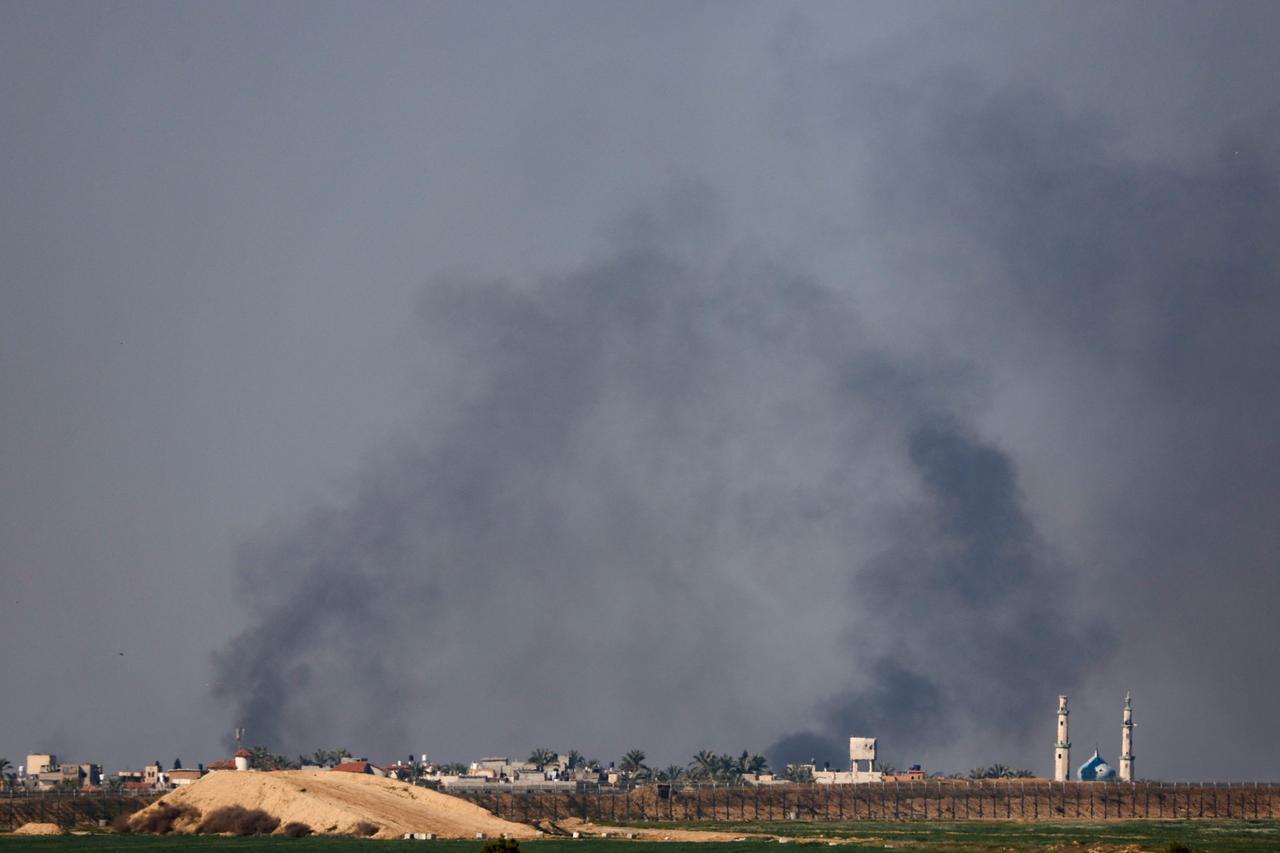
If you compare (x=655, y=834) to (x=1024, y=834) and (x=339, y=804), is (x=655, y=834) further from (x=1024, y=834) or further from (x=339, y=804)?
(x=1024, y=834)

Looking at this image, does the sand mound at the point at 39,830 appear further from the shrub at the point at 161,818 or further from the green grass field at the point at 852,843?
the shrub at the point at 161,818

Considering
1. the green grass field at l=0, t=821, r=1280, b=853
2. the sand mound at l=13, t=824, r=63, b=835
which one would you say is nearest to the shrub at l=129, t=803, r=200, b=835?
the green grass field at l=0, t=821, r=1280, b=853

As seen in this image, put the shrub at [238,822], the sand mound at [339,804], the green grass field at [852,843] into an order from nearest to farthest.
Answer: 1. the green grass field at [852,843]
2. the sand mound at [339,804]
3. the shrub at [238,822]

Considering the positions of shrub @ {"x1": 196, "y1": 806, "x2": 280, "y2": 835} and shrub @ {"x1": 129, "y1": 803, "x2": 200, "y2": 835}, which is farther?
shrub @ {"x1": 129, "y1": 803, "x2": 200, "y2": 835}

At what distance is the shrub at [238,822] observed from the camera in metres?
147

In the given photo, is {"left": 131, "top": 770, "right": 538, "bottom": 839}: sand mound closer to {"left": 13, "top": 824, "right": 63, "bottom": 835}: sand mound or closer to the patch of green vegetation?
{"left": 13, "top": 824, "right": 63, "bottom": 835}: sand mound

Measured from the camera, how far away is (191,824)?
5950 inches

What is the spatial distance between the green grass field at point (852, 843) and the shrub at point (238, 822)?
19.9ft

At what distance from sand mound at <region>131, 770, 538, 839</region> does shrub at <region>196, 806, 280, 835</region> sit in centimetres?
72

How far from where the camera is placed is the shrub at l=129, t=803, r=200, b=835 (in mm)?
150500

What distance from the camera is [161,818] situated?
6019 inches

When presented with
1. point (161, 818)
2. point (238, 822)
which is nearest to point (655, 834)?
point (238, 822)

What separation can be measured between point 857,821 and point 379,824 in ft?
233

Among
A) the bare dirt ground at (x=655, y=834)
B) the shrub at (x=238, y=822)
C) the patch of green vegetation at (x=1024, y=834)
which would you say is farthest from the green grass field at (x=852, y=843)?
the shrub at (x=238, y=822)
